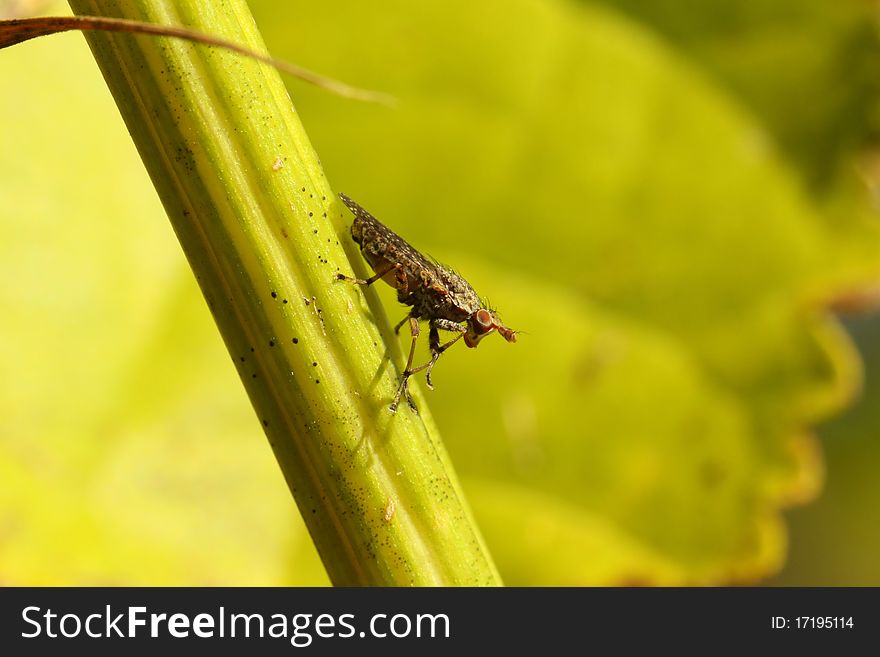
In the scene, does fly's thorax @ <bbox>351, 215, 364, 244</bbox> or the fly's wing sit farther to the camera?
the fly's wing

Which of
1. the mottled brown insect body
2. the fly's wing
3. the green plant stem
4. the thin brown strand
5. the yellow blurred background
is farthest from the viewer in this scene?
the yellow blurred background

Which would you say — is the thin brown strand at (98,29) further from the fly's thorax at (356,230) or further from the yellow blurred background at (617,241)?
the yellow blurred background at (617,241)

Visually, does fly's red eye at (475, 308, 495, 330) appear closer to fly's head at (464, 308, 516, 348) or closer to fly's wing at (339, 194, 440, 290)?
fly's head at (464, 308, 516, 348)

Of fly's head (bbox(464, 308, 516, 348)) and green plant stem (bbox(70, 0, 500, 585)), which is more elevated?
fly's head (bbox(464, 308, 516, 348))

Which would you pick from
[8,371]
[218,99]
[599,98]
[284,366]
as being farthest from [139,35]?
[599,98]

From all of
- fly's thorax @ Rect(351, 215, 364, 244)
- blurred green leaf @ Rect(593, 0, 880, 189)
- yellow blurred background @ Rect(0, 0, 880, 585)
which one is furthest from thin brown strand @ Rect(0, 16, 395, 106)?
blurred green leaf @ Rect(593, 0, 880, 189)
